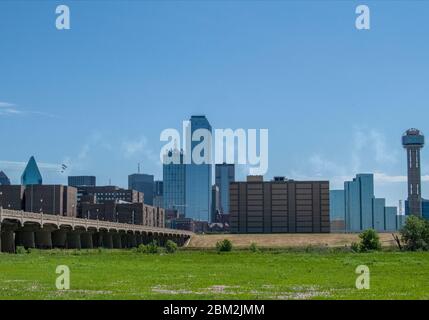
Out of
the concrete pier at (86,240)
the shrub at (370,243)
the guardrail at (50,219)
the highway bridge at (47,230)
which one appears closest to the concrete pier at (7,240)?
the highway bridge at (47,230)

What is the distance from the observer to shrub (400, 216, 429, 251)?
10838 centimetres

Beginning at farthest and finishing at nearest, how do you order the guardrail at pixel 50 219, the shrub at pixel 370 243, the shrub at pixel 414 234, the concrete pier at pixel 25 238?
1. the concrete pier at pixel 25 238
2. the guardrail at pixel 50 219
3. the shrub at pixel 414 234
4. the shrub at pixel 370 243

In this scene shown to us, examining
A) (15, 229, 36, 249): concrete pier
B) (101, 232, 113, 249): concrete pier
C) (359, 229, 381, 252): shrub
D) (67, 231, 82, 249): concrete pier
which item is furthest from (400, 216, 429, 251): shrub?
(101, 232, 113, 249): concrete pier

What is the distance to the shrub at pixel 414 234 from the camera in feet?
356

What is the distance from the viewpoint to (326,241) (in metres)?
188

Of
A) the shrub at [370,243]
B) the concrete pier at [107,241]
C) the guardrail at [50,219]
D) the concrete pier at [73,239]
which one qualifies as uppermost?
the guardrail at [50,219]

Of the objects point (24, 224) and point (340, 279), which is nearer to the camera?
point (340, 279)

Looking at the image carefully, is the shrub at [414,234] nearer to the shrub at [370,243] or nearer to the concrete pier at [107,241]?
the shrub at [370,243]

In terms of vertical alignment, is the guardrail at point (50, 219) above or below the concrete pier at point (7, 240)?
above

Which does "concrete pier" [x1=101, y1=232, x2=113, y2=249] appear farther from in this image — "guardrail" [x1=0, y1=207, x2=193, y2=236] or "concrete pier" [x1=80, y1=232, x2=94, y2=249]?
"concrete pier" [x1=80, y1=232, x2=94, y2=249]

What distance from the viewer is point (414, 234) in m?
109
